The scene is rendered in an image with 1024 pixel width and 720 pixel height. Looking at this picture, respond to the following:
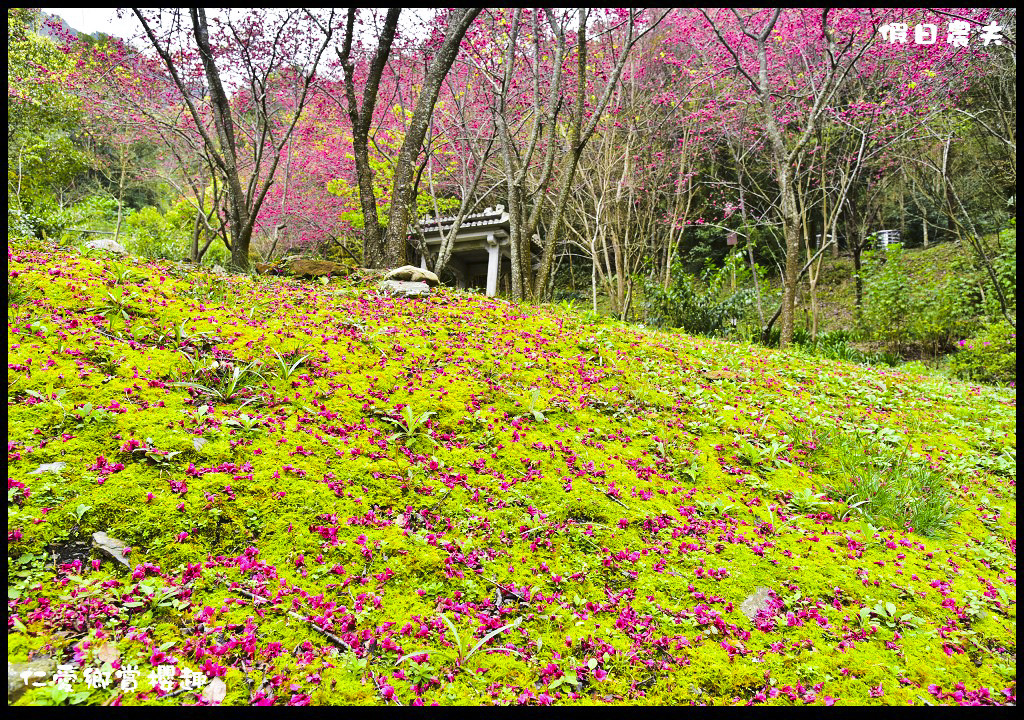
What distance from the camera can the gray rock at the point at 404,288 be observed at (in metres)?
6.35

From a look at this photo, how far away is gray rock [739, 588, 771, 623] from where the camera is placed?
2.36 metres

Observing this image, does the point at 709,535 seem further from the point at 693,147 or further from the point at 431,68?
the point at 693,147

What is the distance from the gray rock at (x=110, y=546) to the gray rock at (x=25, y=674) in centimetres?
43

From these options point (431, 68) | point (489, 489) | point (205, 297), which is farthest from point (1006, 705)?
point (431, 68)

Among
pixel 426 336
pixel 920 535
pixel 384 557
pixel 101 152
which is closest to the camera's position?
pixel 384 557

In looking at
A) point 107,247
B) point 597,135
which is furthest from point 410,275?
point 597,135

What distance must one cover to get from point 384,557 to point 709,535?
1.66 meters

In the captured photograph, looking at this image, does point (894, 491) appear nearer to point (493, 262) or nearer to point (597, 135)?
point (597, 135)

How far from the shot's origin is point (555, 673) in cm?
192

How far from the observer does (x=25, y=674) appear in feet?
5.03

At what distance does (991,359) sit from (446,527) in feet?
35.8

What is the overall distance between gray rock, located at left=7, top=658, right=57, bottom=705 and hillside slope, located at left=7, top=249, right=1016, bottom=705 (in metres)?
0.03

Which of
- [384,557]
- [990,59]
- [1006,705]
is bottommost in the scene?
[1006,705]

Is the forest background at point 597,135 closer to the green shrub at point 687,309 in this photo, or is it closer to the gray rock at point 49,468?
the green shrub at point 687,309
